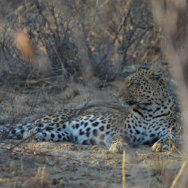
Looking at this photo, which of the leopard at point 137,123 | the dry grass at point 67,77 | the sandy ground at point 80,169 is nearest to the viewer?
the sandy ground at point 80,169

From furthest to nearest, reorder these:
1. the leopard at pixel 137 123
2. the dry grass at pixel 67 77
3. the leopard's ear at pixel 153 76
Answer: the leopard's ear at pixel 153 76 < the leopard at pixel 137 123 < the dry grass at pixel 67 77

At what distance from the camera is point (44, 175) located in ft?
11.2

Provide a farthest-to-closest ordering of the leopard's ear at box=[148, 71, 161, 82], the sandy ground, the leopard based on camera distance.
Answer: the leopard's ear at box=[148, 71, 161, 82], the leopard, the sandy ground

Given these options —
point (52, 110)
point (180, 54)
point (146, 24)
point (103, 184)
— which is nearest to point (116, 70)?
point (146, 24)

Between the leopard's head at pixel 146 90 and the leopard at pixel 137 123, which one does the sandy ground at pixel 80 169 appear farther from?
the leopard's head at pixel 146 90

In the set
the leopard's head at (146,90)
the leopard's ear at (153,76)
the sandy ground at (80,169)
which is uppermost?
the leopard's ear at (153,76)

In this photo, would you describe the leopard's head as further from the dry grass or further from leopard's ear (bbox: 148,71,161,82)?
the dry grass

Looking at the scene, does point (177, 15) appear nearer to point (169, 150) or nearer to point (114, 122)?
point (169, 150)

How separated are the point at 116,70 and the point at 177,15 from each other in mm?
7966

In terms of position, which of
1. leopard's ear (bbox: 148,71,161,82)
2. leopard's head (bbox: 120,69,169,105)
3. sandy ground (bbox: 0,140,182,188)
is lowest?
sandy ground (bbox: 0,140,182,188)

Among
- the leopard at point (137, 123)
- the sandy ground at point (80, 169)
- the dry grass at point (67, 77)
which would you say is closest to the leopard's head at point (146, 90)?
the leopard at point (137, 123)

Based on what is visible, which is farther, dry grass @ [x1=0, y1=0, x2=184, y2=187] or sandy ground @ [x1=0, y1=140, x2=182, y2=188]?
dry grass @ [x1=0, y1=0, x2=184, y2=187]

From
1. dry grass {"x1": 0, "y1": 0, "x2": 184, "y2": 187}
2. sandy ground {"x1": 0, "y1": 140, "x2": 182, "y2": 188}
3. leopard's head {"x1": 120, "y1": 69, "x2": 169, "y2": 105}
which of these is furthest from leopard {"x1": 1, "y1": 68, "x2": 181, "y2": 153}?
sandy ground {"x1": 0, "y1": 140, "x2": 182, "y2": 188}

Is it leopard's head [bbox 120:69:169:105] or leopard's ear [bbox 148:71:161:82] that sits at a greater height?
leopard's ear [bbox 148:71:161:82]
